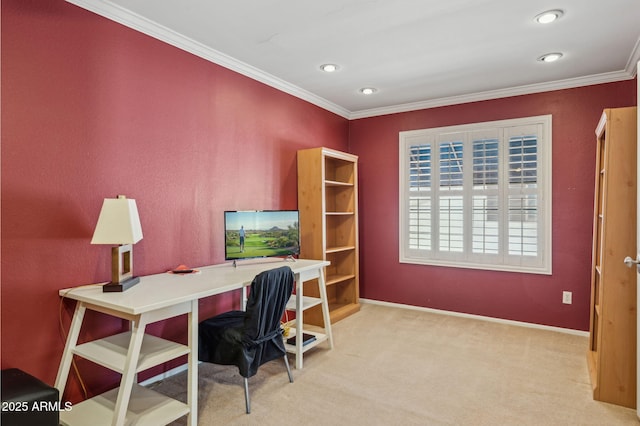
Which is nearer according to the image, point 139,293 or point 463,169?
point 139,293

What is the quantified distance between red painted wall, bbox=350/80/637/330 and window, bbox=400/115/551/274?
0.10 m

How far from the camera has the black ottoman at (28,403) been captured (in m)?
1.52

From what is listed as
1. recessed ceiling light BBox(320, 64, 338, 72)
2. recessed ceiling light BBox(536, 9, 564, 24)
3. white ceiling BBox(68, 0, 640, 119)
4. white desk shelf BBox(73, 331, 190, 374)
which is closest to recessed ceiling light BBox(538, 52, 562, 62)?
white ceiling BBox(68, 0, 640, 119)

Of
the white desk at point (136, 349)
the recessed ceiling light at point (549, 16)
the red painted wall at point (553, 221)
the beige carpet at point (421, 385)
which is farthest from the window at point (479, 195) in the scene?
the white desk at point (136, 349)

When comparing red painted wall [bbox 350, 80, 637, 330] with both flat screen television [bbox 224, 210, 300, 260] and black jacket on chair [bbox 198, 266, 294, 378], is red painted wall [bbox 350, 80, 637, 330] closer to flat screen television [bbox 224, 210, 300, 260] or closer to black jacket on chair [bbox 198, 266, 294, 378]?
flat screen television [bbox 224, 210, 300, 260]

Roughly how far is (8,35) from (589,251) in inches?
181

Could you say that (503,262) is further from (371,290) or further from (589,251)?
(371,290)

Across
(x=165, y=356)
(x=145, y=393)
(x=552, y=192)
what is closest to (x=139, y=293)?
(x=165, y=356)

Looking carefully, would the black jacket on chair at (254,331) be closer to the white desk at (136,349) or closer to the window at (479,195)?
the white desk at (136,349)

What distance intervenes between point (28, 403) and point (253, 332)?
1.06 metres

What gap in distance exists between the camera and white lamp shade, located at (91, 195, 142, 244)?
206cm

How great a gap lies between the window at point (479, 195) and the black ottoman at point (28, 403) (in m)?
3.64

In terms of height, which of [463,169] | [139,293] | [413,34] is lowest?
[139,293]

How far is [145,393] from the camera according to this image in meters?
2.17
